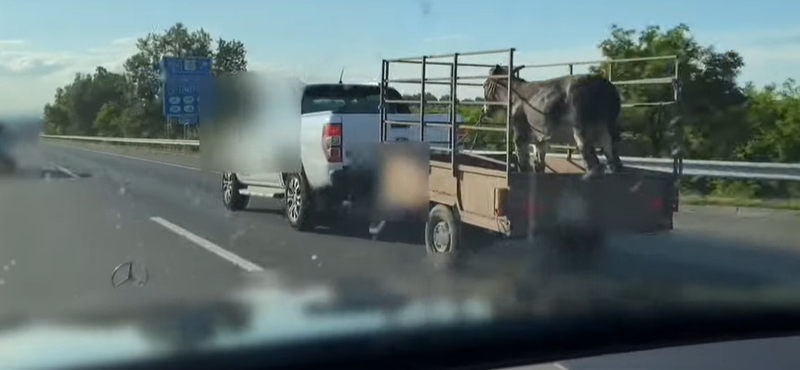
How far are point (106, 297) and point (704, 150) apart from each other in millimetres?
4549

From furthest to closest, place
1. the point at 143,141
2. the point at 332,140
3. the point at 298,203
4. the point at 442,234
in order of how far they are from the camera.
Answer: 1. the point at 298,203
2. the point at 332,140
3. the point at 442,234
4. the point at 143,141

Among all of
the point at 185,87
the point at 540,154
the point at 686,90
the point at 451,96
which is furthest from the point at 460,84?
the point at 185,87

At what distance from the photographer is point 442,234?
9.02m

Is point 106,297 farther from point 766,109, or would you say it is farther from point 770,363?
point 766,109

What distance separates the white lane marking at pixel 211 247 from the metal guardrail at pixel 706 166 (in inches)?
37.5

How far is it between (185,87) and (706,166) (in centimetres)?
418

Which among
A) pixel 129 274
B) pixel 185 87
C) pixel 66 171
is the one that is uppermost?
pixel 185 87

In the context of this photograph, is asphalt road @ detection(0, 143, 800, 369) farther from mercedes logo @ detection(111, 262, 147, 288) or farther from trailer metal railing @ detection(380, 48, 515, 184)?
trailer metal railing @ detection(380, 48, 515, 184)

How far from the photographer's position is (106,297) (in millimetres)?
6648

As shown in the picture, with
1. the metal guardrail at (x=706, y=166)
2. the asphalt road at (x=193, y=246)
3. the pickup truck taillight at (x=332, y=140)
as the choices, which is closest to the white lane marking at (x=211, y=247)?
the asphalt road at (x=193, y=246)

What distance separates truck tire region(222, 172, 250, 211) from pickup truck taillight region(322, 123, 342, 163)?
3.64 ft

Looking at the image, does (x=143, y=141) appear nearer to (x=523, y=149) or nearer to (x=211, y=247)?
(x=211, y=247)

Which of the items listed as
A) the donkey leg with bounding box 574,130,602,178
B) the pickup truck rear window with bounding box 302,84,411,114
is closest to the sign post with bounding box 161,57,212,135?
the pickup truck rear window with bounding box 302,84,411,114

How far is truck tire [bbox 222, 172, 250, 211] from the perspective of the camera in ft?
33.1
